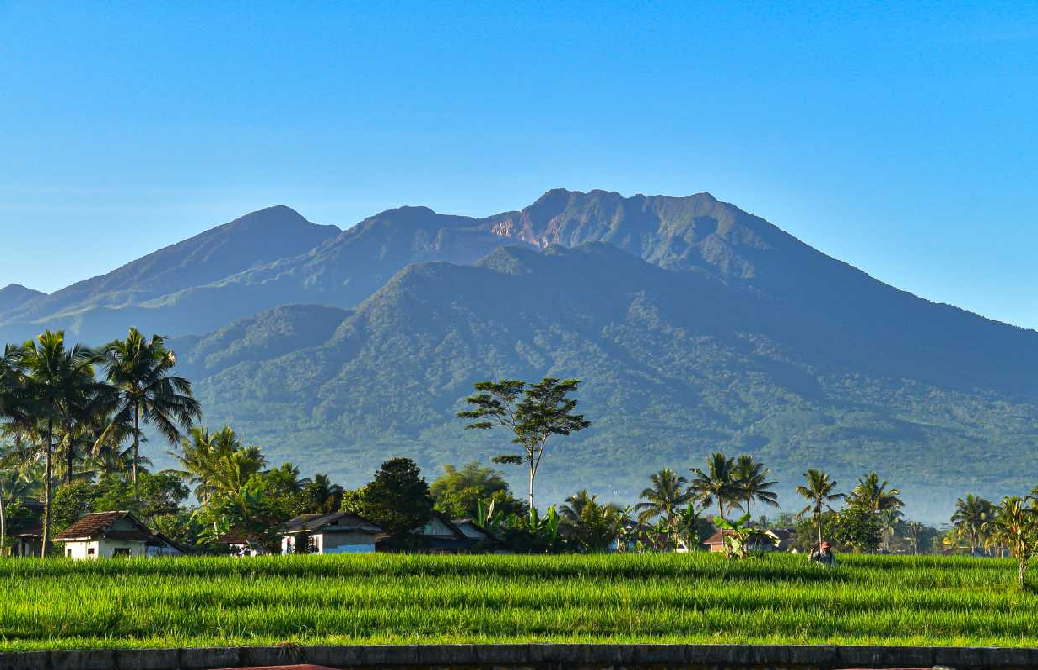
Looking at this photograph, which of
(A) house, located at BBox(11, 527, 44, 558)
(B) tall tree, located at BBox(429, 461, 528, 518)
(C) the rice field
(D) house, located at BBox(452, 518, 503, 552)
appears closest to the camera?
→ (C) the rice field

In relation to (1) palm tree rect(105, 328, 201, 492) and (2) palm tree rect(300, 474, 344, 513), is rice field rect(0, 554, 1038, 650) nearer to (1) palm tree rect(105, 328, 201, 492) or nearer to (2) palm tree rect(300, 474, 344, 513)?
(2) palm tree rect(300, 474, 344, 513)

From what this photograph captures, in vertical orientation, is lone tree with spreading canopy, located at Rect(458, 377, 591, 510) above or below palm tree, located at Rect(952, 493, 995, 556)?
above

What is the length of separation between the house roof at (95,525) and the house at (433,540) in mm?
16857

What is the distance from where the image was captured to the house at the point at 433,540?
82.1 meters

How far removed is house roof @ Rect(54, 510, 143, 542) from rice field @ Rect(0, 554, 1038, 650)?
3337 cm

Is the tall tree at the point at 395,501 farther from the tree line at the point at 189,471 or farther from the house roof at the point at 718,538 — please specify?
the house roof at the point at 718,538

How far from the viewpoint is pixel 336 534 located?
7962 centimetres

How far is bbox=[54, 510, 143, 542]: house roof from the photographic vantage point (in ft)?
226

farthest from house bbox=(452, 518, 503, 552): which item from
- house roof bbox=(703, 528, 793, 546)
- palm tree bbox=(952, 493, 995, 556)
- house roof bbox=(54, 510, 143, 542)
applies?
palm tree bbox=(952, 493, 995, 556)

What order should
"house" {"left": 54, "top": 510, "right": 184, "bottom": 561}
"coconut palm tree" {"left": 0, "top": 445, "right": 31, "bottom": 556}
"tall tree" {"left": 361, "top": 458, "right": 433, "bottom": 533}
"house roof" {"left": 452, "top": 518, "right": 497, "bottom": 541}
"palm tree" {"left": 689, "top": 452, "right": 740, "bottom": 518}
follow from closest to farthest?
1. "house" {"left": 54, "top": 510, "right": 184, "bottom": 561}
2. "tall tree" {"left": 361, "top": 458, "right": 433, "bottom": 533}
3. "house roof" {"left": 452, "top": 518, "right": 497, "bottom": 541}
4. "coconut palm tree" {"left": 0, "top": 445, "right": 31, "bottom": 556}
5. "palm tree" {"left": 689, "top": 452, "right": 740, "bottom": 518}

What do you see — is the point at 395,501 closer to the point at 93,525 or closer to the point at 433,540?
the point at 433,540

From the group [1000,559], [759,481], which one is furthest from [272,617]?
[759,481]

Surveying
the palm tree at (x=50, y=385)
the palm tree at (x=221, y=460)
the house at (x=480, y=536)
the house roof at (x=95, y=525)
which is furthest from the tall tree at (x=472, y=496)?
the palm tree at (x=50, y=385)

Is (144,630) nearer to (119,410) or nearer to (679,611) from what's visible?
(679,611)
